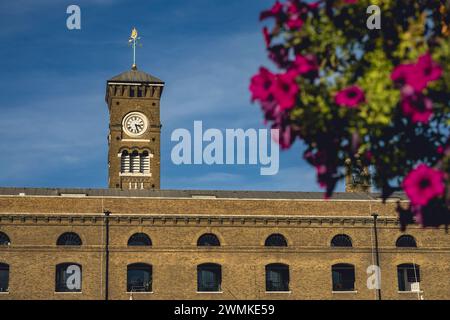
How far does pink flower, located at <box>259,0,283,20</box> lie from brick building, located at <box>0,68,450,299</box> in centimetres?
3306

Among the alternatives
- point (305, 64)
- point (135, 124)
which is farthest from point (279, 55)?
point (135, 124)

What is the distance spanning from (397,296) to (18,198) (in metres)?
21.1

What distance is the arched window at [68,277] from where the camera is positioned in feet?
134

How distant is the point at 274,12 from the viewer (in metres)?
9.63

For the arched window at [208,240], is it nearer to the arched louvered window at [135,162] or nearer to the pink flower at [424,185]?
the arched louvered window at [135,162]

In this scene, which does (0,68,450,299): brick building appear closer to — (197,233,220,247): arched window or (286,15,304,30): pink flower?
(197,233,220,247): arched window

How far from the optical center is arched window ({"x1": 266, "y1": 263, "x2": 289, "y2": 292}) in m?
42.7

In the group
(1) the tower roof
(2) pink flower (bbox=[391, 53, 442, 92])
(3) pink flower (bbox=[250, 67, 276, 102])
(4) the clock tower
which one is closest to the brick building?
(4) the clock tower

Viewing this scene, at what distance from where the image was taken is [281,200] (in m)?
43.8

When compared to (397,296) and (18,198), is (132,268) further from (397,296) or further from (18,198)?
(397,296)

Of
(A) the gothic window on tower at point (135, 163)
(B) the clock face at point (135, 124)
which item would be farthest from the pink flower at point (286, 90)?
(B) the clock face at point (135, 124)

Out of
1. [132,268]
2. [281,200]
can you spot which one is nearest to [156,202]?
[132,268]

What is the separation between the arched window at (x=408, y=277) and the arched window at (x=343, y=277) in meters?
2.64

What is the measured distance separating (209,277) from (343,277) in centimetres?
745
